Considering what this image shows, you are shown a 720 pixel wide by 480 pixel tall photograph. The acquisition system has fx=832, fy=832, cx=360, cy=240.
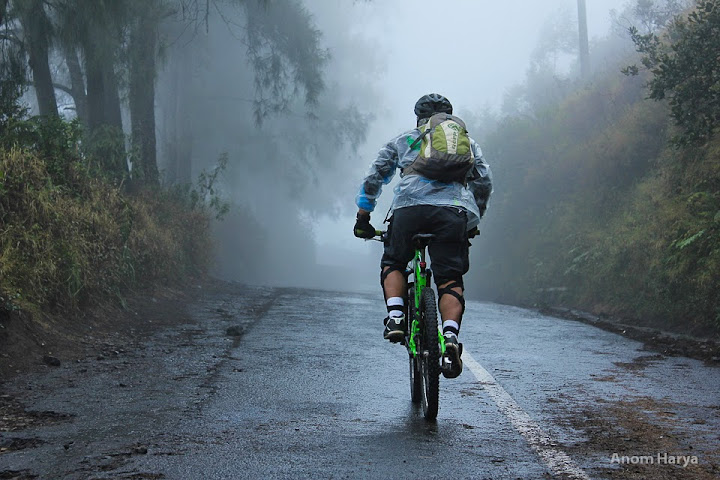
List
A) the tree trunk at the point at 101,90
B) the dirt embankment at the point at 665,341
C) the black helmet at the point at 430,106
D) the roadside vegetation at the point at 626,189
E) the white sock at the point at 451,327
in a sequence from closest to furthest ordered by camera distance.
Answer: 1. the white sock at the point at 451,327
2. the black helmet at the point at 430,106
3. the dirt embankment at the point at 665,341
4. the roadside vegetation at the point at 626,189
5. the tree trunk at the point at 101,90

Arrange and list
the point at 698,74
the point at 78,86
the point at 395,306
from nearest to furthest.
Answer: the point at 395,306 → the point at 698,74 → the point at 78,86

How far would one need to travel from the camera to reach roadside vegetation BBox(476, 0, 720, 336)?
487 inches

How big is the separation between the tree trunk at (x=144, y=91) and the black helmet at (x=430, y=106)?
37.8 ft

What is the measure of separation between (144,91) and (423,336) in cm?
1486

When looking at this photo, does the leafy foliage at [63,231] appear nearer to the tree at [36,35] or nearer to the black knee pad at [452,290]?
the tree at [36,35]

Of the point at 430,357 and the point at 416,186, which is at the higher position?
the point at 416,186

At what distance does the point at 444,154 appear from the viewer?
17.9 ft

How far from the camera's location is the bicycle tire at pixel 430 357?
5152 millimetres

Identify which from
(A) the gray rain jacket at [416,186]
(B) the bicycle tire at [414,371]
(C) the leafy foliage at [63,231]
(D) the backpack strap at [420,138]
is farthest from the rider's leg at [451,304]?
(C) the leafy foliage at [63,231]

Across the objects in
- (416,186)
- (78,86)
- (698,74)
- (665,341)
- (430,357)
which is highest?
(78,86)

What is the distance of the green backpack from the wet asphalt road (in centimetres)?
160

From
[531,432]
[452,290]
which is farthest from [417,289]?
[531,432]

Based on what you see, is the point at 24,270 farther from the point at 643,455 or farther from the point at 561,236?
the point at 561,236

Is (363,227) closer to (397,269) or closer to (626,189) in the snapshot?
(397,269)
